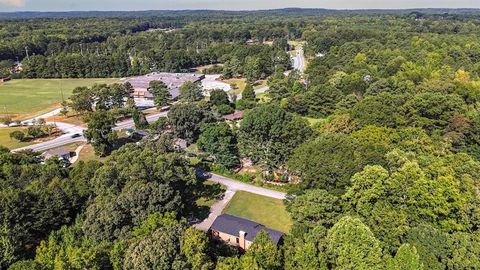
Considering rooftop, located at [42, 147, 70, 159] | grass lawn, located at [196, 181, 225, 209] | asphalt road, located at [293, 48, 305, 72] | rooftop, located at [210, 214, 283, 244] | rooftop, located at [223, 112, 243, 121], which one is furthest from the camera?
asphalt road, located at [293, 48, 305, 72]

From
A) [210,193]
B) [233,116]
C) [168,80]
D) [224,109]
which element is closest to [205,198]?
[210,193]

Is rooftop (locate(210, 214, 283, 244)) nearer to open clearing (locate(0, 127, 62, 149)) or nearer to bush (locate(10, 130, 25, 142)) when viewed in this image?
open clearing (locate(0, 127, 62, 149))

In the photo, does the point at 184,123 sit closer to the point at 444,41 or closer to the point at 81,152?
the point at 81,152

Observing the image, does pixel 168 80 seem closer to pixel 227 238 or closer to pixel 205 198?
pixel 205 198

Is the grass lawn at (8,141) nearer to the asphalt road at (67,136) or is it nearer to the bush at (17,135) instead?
the bush at (17,135)

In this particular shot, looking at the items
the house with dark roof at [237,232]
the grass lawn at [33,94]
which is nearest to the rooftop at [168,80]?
the grass lawn at [33,94]

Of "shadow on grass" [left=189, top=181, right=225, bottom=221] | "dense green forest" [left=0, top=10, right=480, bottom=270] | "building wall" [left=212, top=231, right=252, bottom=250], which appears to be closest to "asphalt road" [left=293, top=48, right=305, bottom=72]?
"dense green forest" [left=0, top=10, right=480, bottom=270]
